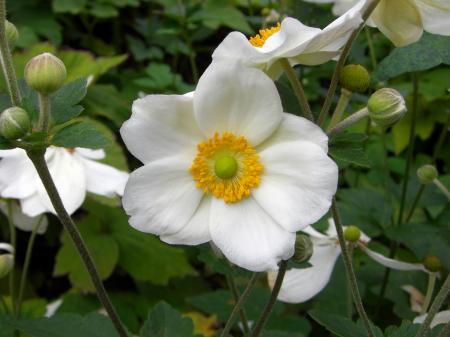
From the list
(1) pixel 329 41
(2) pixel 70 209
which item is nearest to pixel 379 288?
(2) pixel 70 209

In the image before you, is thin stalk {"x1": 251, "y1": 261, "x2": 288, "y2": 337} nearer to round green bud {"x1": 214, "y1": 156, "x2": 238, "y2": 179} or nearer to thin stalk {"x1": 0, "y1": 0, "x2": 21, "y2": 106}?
round green bud {"x1": 214, "y1": 156, "x2": 238, "y2": 179}

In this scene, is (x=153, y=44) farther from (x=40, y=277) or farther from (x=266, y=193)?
(x=266, y=193)

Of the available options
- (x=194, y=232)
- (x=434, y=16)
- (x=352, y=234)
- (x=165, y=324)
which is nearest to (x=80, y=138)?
(x=194, y=232)

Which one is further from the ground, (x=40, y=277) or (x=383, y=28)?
(x=383, y=28)

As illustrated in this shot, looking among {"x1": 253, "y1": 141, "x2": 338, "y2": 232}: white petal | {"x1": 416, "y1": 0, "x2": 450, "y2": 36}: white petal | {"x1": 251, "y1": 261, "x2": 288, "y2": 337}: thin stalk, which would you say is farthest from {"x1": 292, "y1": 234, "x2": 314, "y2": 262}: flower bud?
{"x1": 416, "y1": 0, "x2": 450, "y2": 36}: white petal

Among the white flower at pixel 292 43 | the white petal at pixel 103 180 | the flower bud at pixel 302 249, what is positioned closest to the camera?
the white flower at pixel 292 43

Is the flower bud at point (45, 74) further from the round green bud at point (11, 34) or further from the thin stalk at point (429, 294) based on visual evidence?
the thin stalk at point (429, 294)

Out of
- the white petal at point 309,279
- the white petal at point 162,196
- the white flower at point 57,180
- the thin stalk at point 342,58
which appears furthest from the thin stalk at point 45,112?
the white petal at point 309,279
